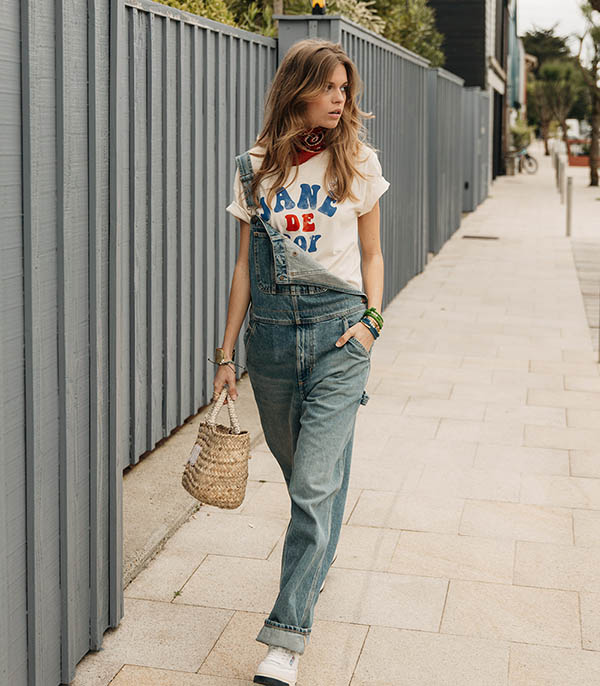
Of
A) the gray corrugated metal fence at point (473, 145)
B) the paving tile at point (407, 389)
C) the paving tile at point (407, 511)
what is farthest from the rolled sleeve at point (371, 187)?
the gray corrugated metal fence at point (473, 145)

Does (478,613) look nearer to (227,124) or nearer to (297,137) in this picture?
(297,137)

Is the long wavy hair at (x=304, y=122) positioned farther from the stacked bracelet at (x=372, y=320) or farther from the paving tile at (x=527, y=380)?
the paving tile at (x=527, y=380)

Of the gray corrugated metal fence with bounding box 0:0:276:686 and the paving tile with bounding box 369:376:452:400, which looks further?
the paving tile with bounding box 369:376:452:400

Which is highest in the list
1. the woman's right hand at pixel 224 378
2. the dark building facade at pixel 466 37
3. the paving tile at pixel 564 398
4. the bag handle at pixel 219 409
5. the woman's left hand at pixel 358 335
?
the dark building facade at pixel 466 37

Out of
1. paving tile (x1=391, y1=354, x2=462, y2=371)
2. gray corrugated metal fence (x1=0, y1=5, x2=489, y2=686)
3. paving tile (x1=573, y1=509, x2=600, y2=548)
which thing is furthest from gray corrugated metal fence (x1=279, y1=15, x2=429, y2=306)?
paving tile (x1=573, y1=509, x2=600, y2=548)

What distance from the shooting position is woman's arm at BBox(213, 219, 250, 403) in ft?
11.7

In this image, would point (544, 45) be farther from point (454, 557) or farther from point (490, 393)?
point (454, 557)

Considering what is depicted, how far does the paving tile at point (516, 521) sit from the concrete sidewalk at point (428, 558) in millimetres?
12

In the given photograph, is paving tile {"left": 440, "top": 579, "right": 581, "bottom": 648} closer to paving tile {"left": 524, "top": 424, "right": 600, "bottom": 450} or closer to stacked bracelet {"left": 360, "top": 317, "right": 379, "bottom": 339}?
stacked bracelet {"left": 360, "top": 317, "right": 379, "bottom": 339}

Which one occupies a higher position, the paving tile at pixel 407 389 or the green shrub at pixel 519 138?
the green shrub at pixel 519 138

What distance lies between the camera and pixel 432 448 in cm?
616

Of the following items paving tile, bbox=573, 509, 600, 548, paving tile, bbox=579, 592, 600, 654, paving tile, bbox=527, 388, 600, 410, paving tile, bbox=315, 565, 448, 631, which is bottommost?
paving tile, bbox=579, 592, 600, 654

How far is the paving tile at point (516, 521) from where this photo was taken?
15.8 feet

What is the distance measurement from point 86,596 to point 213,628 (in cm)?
50
